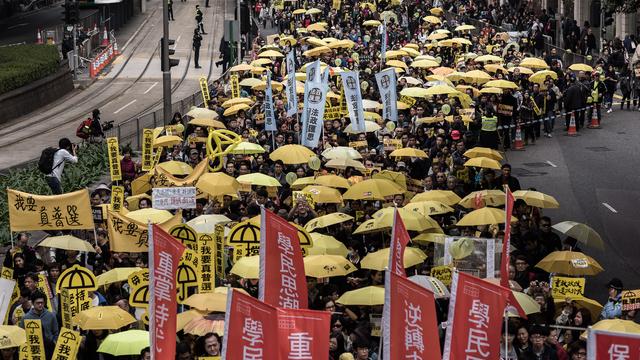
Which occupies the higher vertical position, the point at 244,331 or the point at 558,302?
the point at 244,331

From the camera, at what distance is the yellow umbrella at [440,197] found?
2198cm

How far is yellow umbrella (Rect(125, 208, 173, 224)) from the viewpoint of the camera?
2056cm

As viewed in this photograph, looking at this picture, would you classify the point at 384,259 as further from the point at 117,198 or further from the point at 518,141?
the point at 518,141

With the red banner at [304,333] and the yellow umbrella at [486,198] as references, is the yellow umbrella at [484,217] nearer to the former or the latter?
the yellow umbrella at [486,198]

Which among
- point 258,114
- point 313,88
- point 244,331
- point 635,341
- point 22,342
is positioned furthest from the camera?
point 258,114

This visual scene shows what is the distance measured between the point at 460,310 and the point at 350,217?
8047 mm

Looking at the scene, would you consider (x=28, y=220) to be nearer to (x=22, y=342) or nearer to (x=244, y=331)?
(x=22, y=342)

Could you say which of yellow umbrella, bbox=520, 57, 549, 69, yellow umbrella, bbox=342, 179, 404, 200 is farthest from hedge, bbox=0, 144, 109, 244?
yellow umbrella, bbox=520, 57, 549, 69

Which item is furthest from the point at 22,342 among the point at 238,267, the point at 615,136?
the point at 615,136

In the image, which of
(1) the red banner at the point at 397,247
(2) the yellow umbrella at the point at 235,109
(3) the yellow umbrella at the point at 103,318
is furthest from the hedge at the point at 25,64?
(1) the red banner at the point at 397,247

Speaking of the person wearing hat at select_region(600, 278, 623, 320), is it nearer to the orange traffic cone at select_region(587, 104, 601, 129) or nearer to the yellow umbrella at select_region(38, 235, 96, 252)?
the yellow umbrella at select_region(38, 235, 96, 252)

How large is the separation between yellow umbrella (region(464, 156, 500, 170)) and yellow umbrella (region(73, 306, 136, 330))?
9953 mm

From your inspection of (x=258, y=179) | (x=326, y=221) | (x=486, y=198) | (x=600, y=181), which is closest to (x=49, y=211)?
(x=326, y=221)

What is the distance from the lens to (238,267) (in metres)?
17.7
